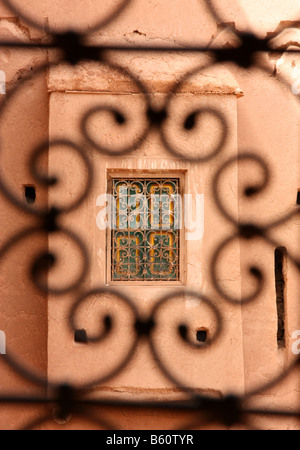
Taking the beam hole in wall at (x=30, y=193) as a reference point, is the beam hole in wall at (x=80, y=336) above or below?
below

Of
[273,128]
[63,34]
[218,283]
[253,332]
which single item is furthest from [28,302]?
[273,128]

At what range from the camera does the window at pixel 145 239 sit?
4.36 ft

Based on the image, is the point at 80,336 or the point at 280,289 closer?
the point at 80,336

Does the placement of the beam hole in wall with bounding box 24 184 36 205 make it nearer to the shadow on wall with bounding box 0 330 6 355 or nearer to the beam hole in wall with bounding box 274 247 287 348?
the shadow on wall with bounding box 0 330 6 355

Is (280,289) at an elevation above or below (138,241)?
below

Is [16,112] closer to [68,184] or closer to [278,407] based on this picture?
[68,184]

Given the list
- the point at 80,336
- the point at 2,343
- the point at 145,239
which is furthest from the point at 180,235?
the point at 2,343

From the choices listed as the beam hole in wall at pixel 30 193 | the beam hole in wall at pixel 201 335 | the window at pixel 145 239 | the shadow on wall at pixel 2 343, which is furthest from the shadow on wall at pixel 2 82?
the beam hole in wall at pixel 201 335

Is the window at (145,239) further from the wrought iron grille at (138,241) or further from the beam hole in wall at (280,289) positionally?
the beam hole in wall at (280,289)

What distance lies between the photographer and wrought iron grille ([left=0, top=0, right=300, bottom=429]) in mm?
1281

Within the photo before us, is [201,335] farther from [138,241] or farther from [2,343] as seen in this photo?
[2,343]

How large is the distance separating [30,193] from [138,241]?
1.09 ft

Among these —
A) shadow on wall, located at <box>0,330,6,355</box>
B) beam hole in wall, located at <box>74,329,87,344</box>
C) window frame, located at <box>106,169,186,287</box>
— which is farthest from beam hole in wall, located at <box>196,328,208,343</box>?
shadow on wall, located at <box>0,330,6,355</box>

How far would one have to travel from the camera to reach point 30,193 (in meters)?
1.36
